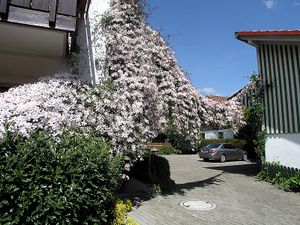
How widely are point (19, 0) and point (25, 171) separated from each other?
3.79m

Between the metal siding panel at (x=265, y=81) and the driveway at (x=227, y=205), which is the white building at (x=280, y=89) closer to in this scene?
the metal siding panel at (x=265, y=81)

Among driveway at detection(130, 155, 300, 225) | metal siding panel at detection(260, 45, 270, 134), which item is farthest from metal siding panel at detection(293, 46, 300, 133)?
driveway at detection(130, 155, 300, 225)

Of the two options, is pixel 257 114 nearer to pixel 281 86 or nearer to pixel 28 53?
pixel 281 86

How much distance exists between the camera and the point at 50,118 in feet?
23.5

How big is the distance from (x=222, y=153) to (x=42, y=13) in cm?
2035

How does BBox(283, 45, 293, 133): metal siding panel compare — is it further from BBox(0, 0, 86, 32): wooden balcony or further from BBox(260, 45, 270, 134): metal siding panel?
BBox(0, 0, 86, 32): wooden balcony

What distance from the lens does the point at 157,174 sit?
11.7 m

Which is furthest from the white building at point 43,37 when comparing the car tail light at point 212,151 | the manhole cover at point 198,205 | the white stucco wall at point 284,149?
the car tail light at point 212,151

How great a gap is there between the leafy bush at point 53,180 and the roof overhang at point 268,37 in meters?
8.86

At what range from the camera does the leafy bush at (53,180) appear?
205 inches

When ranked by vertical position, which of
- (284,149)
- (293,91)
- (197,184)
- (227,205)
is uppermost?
(293,91)

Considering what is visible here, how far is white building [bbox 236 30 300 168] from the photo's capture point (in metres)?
12.6

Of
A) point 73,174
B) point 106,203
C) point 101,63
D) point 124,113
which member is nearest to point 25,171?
point 73,174

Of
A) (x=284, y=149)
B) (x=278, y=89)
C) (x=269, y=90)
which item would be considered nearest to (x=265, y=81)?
(x=269, y=90)
